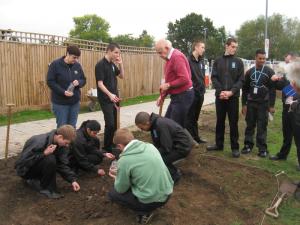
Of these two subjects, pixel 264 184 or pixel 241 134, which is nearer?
pixel 264 184

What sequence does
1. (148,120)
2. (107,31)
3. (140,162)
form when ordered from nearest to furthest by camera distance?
(140,162), (148,120), (107,31)

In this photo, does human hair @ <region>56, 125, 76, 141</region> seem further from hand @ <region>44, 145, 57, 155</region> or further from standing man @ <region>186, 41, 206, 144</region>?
standing man @ <region>186, 41, 206, 144</region>

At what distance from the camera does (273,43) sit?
219ft

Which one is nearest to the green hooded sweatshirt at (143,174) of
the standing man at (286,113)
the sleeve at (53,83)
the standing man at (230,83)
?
the sleeve at (53,83)

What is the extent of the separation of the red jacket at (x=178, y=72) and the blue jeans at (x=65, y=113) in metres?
1.63

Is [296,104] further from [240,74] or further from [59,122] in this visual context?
[59,122]

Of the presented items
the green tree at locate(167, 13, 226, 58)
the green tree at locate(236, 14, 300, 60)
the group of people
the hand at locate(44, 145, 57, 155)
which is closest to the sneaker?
the group of people

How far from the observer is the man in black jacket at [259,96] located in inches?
263

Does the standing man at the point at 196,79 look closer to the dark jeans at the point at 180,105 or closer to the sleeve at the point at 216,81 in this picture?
the sleeve at the point at 216,81

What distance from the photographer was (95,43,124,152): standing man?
6.16 meters

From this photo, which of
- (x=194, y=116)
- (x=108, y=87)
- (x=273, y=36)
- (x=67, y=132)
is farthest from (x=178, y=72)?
(x=273, y=36)

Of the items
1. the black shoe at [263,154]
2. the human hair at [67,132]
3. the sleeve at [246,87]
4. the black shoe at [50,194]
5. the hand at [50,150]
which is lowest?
the black shoe at [50,194]

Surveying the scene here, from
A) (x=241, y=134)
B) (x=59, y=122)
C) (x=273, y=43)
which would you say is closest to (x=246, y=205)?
(x=59, y=122)

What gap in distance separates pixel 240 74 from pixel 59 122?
3.22 m
